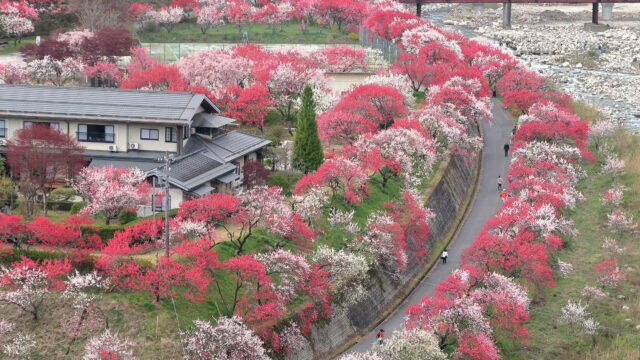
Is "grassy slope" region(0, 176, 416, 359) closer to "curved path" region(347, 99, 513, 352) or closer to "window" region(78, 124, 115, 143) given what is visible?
"curved path" region(347, 99, 513, 352)

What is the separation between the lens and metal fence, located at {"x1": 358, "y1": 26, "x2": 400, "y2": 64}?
9162 cm

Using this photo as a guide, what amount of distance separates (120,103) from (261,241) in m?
14.9

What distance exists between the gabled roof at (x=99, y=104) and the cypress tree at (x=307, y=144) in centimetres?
565

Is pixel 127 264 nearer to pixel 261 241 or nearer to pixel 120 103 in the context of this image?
pixel 261 241

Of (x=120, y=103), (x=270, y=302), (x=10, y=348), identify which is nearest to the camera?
(x=10, y=348)

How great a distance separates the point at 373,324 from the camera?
4584 cm

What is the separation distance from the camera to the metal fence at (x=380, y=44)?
301 feet

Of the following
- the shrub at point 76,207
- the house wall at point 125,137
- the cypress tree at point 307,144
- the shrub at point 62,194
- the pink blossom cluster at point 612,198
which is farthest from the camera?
the pink blossom cluster at point 612,198

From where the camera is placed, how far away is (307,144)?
57094 mm

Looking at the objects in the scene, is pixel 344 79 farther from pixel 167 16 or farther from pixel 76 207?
pixel 76 207

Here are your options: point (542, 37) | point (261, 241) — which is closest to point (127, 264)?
point (261, 241)

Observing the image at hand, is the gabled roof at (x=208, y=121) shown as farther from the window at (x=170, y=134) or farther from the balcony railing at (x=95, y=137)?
the balcony railing at (x=95, y=137)

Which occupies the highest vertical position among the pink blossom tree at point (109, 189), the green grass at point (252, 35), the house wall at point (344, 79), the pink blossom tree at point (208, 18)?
the pink blossom tree at point (208, 18)

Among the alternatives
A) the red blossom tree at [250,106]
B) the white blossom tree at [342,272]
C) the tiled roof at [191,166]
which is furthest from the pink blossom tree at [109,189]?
the red blossom tree at [250,106]
